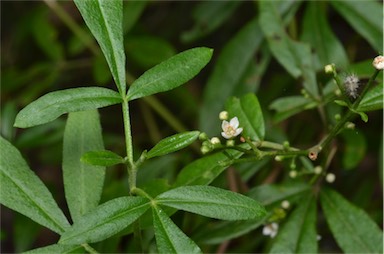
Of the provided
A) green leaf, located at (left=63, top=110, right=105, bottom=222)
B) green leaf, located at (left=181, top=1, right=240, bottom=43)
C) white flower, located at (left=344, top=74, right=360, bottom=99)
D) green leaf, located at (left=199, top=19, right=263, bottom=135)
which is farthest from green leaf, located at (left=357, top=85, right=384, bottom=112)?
green leaf, located at (left=181, top=1, right=240, bottom=43)

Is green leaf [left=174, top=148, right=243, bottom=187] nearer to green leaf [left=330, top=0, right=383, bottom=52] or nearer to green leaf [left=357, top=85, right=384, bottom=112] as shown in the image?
green leaf [left=357, top=85, right=384, bottom=112]

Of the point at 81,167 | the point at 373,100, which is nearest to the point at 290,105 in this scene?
the point at 373,100

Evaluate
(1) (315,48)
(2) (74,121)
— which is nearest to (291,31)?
(1) (315,48)

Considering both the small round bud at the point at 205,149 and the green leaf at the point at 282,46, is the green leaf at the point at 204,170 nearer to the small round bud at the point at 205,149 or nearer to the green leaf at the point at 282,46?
the small round bud at the point at 205,149

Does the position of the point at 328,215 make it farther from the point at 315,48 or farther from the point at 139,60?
the point at 139,60

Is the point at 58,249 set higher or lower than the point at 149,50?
lower

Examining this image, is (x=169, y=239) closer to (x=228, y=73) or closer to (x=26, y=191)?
(x=26, y=191)

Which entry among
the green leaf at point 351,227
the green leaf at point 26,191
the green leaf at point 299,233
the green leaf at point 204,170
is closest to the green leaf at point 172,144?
the green leaf at point 204,170
